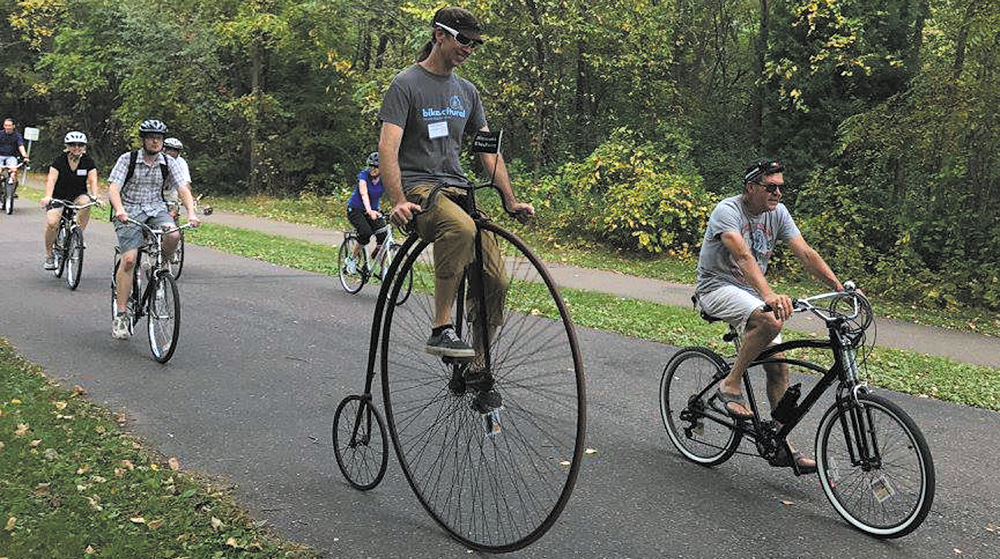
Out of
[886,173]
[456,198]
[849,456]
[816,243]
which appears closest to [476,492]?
[456,198]

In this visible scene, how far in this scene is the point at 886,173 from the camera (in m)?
16.2

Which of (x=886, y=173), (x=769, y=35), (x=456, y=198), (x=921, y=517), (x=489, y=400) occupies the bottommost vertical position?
(x=921, y=517)

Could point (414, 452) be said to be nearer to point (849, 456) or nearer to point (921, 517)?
point (849, 456)

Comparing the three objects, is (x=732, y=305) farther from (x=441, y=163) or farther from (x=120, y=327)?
(x=120, y=327)

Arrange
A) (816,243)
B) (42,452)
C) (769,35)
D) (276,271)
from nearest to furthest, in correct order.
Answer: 1. (42,452)
2. (276,271)
3. (816,243)
4. (769,35)

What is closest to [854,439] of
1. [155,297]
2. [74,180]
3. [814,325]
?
[155,297]

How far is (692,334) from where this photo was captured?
9.60 m

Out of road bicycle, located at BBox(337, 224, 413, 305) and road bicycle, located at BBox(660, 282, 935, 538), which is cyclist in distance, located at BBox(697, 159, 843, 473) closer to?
road bicycle, located at BBox(660, 282, 935, 538)

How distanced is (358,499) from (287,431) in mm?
1314

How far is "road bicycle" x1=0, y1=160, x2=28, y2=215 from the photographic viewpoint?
2030 cm

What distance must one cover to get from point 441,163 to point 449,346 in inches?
37.3

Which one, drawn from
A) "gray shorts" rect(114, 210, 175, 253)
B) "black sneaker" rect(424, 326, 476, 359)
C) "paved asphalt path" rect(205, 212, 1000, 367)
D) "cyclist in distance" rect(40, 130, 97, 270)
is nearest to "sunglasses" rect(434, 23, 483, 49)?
"black sneaker" rect(424, 326, 476, 359)

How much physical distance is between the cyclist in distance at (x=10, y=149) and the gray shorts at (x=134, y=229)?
1456 cm

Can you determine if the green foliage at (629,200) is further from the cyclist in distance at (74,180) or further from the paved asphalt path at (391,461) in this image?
the cyclist in distance at (74,180)
